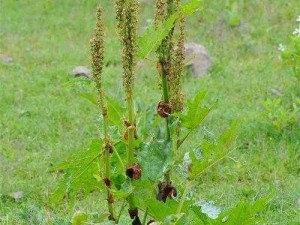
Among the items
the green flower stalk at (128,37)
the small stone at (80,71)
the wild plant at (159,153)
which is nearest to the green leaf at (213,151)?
the wild plant at (159,153)

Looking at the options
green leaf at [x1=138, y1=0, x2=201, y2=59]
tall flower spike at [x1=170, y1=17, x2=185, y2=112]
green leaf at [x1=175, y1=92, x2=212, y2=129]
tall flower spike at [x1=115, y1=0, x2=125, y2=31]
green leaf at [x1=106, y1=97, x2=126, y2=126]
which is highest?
tall flower spike at [x1=115, y1=0, x2=125, y2=31]

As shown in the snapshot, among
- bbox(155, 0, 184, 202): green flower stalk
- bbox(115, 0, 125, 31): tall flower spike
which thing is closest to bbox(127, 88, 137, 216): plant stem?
bbox(155, 0, 184, 202): green flower stalk

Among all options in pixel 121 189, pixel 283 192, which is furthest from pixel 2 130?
pixel 121 189

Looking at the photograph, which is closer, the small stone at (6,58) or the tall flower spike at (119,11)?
the tall flower spike at (119,11)

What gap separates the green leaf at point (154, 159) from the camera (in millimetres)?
2164

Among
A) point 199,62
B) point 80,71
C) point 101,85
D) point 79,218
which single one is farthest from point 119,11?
point 199,62

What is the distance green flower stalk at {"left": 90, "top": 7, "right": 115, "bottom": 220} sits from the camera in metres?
1.99

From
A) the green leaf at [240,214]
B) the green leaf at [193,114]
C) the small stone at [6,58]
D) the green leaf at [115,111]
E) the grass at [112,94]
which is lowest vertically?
the small stone at [6,58]

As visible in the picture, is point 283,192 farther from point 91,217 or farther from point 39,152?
point 91,217

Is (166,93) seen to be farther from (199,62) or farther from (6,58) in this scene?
(6,58)

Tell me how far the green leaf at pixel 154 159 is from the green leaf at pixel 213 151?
79mm

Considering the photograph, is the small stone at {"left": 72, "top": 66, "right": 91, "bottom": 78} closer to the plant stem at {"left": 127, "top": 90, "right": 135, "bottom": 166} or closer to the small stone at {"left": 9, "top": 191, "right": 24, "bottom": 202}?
the small stone at {"left": 9, "top": 191, "right": 24, "bottom": 202}

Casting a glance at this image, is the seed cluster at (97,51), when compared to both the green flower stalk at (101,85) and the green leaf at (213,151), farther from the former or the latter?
the green leaf at (213,151)

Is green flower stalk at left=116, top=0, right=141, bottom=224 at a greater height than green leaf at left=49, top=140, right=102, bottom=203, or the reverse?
green flower stalk at left=116, top=0, right=141, bottom=224
